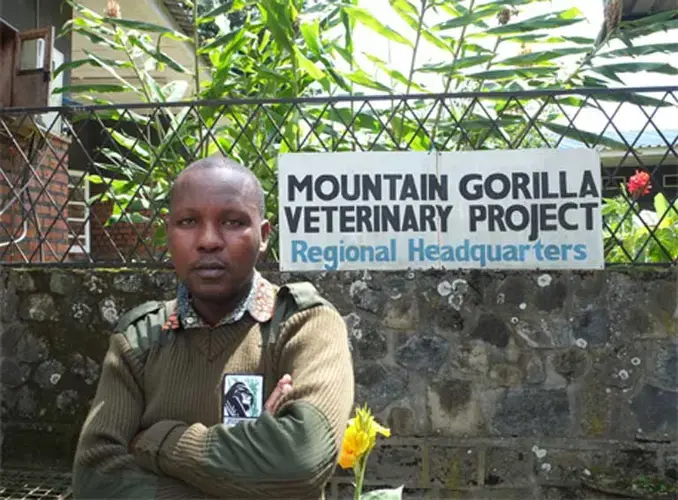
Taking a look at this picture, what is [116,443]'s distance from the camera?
136 cm

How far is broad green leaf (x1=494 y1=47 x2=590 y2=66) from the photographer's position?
3.85 m

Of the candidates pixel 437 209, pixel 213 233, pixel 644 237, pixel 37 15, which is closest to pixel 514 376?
pixel 437 209

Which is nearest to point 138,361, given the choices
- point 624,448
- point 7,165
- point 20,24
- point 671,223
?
point 624,448

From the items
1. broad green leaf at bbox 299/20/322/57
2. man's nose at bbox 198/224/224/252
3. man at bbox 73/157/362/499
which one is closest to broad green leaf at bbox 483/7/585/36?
broad green leaf at bbox 299/20/322/57

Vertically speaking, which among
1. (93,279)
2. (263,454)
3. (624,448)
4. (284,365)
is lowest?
(624,448)

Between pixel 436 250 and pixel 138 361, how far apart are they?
6.83ft

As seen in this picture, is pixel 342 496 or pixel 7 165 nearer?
pixel 342 496

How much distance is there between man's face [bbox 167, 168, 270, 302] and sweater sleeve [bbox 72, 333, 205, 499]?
23 cm

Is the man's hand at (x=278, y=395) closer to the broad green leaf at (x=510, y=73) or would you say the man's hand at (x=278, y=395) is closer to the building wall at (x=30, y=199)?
the building wall at (x=30, y=199)

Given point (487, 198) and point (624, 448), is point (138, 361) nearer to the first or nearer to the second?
point (487, 198)

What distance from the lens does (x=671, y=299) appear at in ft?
10.3

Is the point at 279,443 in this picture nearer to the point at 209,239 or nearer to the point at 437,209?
the point at 209,239

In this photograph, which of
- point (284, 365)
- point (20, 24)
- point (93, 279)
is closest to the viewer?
point (284, 365)

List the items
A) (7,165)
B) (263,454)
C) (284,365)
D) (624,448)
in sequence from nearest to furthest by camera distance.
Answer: (263,454), (284,365), (624,448), (7,165)
